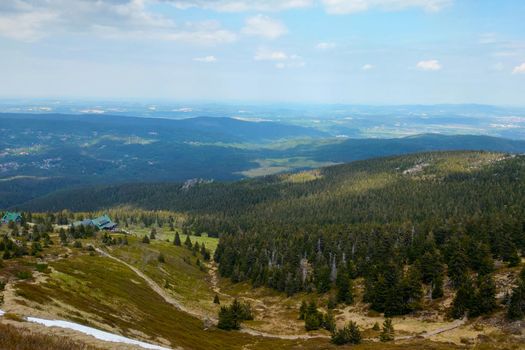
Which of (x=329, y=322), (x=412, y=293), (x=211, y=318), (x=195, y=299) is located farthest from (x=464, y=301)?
(x=195, y=299)

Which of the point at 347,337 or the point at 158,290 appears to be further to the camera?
the point at 158,290

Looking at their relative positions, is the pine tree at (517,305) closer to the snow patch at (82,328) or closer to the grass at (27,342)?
the snow patch at (82,328)

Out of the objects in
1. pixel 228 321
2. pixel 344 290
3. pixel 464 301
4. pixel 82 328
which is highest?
pixel 82 328

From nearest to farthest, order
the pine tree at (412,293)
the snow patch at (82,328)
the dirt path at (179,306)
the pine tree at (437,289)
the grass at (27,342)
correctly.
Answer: the grass at (27,342), the snow patch at (82,328), the dirt path at (179,306), the pine tree at (412,293), the pine tree at (437,289)

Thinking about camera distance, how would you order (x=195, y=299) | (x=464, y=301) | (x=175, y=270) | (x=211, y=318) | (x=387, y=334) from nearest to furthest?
(x=387, y=334), (x=464, y=301), (x=211, y=318), (x=195, y=299), (x=175, y=270)

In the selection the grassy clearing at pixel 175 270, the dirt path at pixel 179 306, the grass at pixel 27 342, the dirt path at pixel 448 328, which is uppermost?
the grass at pixel 27 342

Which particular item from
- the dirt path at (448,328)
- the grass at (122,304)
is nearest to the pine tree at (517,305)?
the dirt path at (448,328)

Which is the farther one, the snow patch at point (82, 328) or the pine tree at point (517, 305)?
the pine tree at point (517, 305)

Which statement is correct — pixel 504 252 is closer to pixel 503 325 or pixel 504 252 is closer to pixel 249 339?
pixel 503 325

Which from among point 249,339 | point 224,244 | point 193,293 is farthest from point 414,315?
point 224,244

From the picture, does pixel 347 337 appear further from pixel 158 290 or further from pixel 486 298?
pixel 158 290

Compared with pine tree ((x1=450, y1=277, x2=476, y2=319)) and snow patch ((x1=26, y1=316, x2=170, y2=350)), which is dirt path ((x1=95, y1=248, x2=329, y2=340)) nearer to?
pine tree ((x1=450, y1=277, x2=476, y2=319))

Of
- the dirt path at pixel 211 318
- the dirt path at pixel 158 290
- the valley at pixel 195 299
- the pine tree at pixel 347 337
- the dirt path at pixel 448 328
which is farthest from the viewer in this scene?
the dirt path at pixel 158 290
